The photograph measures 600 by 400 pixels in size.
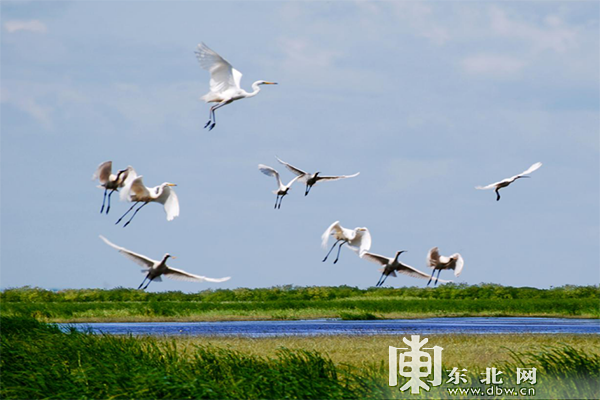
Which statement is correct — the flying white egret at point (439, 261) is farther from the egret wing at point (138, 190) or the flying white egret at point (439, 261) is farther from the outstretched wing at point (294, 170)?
the egret wing at point (138, 190)

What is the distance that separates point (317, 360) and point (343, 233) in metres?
9.64

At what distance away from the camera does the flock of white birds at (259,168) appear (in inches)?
635

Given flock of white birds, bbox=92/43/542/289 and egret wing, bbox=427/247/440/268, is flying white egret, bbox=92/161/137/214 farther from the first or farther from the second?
egret wing, bbox=427/247/440/268

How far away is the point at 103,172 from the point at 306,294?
40278 millimetres

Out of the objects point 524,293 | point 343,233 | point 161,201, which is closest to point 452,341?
point 343,233

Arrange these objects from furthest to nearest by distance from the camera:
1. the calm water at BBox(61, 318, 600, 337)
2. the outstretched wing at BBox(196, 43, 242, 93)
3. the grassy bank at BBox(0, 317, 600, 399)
A: 1. the calm water at BBox(61, 318, 600, 337)
2. the outstretched wing at BBox(196, 43, 242, 93)
3. the grassy bank at BBox(0, 317, 600, 399)

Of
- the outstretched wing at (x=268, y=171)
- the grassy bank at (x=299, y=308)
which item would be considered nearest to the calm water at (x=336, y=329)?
the grassy bank at (x=299, y=308)

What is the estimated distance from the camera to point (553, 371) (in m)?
11.2

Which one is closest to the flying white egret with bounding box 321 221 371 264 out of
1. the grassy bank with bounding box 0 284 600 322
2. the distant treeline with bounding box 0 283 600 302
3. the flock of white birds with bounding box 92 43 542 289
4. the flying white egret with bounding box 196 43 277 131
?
the flock of white birds with bounding box 92 43 542 289

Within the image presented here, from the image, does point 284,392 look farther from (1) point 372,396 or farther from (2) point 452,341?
(2) point 452,341

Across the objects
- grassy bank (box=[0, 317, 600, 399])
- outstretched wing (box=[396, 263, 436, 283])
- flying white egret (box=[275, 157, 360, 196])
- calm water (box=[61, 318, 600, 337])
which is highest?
flying white egret (box=[275, 157, 360, 196])

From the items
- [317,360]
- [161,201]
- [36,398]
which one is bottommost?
[36,398]

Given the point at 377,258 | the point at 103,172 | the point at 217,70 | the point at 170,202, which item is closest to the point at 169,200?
the point at 170,202

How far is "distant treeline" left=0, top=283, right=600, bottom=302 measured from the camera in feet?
179
